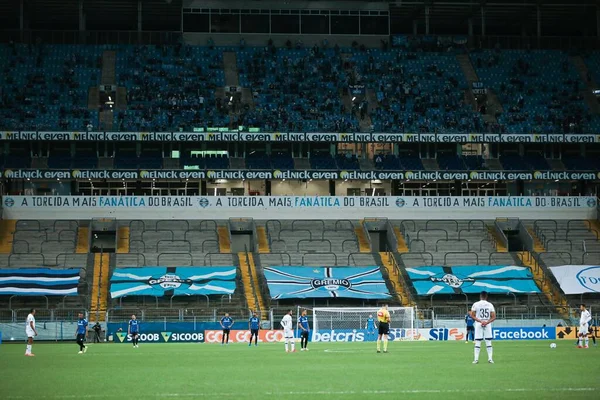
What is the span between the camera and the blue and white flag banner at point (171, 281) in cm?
5178

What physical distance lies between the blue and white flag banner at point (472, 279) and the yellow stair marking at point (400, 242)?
172 inches

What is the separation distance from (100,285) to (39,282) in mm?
3618

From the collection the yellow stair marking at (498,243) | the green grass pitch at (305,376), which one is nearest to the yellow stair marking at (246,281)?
the yellow stair marking at (498,243)

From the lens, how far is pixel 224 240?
61.2 metres

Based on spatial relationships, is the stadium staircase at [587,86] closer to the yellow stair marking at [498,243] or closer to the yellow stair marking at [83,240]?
the yellow stair marking at [498,243]

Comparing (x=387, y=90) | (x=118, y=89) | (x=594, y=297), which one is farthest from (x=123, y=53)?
(x=594, y=297)

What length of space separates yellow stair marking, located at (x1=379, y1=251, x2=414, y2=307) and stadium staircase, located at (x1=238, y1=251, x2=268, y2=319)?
27.3 feet

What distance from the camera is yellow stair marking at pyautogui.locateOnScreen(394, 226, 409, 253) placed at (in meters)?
60.3

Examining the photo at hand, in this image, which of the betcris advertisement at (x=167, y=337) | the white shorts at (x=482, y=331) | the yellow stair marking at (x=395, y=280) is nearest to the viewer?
the white shorts at (x=482, y=331)

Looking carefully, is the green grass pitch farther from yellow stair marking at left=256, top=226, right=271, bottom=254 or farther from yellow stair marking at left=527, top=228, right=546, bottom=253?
yellow stair marking at left=527, top=228, right=546, bottom=253

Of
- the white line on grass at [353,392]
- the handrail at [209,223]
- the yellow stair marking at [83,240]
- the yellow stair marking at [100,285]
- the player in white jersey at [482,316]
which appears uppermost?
the handrail at [209,223]

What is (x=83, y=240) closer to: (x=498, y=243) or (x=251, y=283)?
(x=251, y=283)

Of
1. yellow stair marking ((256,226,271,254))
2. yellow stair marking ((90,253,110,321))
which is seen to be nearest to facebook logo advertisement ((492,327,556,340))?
yellow stair marking ((256,226,271,254))

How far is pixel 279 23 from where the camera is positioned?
83.6m
